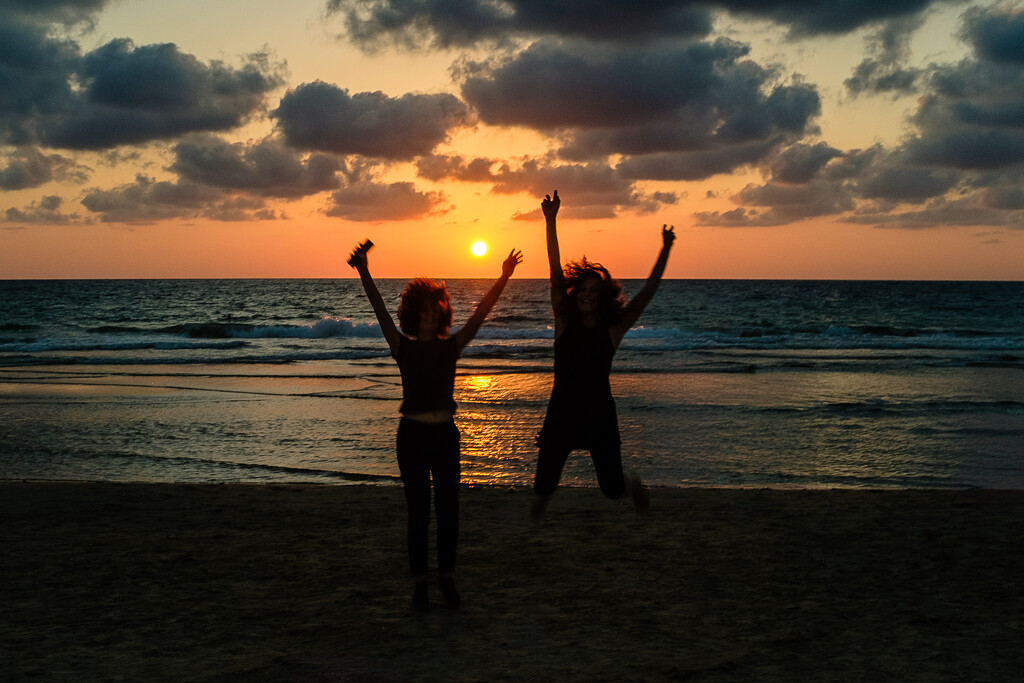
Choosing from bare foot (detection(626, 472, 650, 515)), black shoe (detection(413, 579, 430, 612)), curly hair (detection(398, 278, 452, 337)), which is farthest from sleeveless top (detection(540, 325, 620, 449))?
black shoe (detection(413, 579, 430, 612))

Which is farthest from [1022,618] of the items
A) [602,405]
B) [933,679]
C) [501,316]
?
[501,316]

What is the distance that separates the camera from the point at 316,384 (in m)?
19.9

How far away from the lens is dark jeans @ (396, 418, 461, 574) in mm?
4406

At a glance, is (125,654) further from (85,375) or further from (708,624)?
(85,375)

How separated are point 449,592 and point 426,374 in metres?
1.29

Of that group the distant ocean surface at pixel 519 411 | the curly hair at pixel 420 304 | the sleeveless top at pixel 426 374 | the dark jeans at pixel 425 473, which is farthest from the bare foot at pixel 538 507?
the distant ocean surface at pixel 519 411

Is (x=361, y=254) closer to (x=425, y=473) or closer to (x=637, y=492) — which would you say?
(x=425, y=473)

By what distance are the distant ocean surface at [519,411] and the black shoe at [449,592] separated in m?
4.14

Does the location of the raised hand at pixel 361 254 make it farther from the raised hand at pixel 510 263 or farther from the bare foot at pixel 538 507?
the bare foot at pixel 538 507

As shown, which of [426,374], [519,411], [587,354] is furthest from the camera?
[519,411]

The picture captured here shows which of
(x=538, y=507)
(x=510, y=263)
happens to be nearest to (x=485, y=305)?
(x=510, y=263)

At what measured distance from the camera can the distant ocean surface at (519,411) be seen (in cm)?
961

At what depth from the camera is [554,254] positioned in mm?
5273

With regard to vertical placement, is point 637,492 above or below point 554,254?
below
